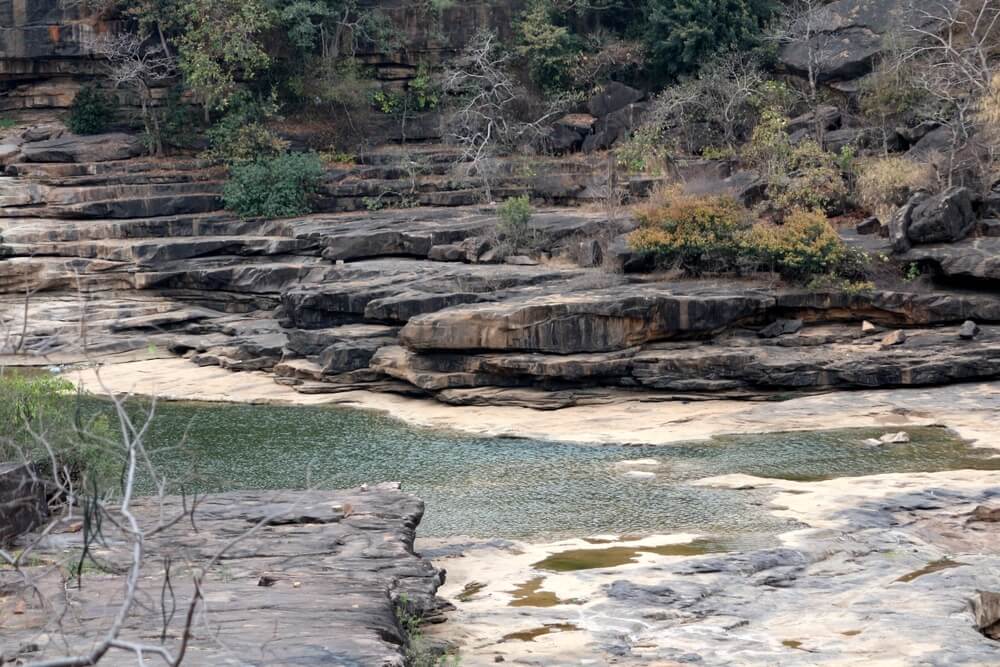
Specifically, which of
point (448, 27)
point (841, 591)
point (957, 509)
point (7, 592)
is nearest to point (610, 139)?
point (448, 27)

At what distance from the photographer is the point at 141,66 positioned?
119 feet

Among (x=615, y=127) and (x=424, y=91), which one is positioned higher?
(x=424, y=91)

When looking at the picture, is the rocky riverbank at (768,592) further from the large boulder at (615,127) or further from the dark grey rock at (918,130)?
the large boulder at (615,127)

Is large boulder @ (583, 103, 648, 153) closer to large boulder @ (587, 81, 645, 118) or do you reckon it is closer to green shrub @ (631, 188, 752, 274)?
large boulder @ (587, 81, 645, 118)

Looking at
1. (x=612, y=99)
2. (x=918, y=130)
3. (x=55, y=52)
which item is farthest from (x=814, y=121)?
(x=55, y=52)

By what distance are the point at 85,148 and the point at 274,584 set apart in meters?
27.9

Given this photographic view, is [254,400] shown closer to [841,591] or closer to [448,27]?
[841,591]

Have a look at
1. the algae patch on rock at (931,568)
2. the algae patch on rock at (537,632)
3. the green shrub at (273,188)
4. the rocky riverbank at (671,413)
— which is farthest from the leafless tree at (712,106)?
the algae patch on rock at (537,632)

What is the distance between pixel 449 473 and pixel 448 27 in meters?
24.2

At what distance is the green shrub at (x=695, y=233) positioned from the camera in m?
26.8

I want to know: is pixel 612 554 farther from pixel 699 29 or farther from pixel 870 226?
pixel 699 29

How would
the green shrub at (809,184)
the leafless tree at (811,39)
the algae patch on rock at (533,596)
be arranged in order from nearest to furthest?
the algae patch on rock at (533,596) → the green shrub at (809,184) → the leafless tree at (811,39)

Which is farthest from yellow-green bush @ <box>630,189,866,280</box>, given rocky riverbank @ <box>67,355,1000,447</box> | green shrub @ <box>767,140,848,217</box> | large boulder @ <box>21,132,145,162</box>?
large boulder @ <box>21,132,145,162</box>

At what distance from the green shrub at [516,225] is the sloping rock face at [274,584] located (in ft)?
51.1
